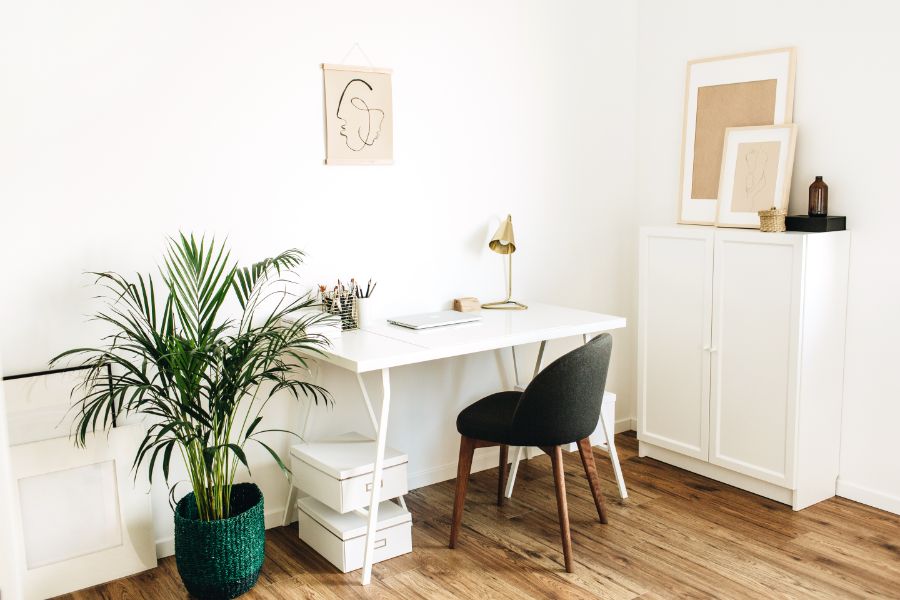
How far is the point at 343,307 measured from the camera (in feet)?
9.71

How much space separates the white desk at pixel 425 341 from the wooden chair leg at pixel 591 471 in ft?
1.45

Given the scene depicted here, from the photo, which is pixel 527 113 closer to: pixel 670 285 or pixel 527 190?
pixel 527 190

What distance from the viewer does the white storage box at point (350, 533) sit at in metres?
2.67

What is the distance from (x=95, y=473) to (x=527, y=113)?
245 centimetres

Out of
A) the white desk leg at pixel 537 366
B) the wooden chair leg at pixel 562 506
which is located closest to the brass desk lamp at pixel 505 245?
the white desk leg at pixel 537 366

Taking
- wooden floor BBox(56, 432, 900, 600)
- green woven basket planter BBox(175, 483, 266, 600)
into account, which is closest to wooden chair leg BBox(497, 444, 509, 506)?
wooden floor BBox(56, 432, 900, 600)

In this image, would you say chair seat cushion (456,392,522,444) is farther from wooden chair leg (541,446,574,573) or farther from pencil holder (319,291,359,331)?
pencil holder (319,291,359,331)

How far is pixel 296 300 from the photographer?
9.62 ft

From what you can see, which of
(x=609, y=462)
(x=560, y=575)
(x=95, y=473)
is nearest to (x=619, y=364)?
(x=609, y=462)

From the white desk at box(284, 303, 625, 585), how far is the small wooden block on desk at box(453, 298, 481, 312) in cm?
6

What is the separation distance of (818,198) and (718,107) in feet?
2.30

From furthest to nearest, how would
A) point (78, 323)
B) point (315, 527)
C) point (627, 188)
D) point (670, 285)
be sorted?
1. point (627, 188)
2. point (670, 285)
3. point (315, 527)
4. point (78, 323)

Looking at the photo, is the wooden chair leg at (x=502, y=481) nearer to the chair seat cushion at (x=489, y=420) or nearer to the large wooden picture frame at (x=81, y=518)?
the chair seat cushion at (x=489, y=420)

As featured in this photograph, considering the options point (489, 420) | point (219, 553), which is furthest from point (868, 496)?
point (219, 553)
